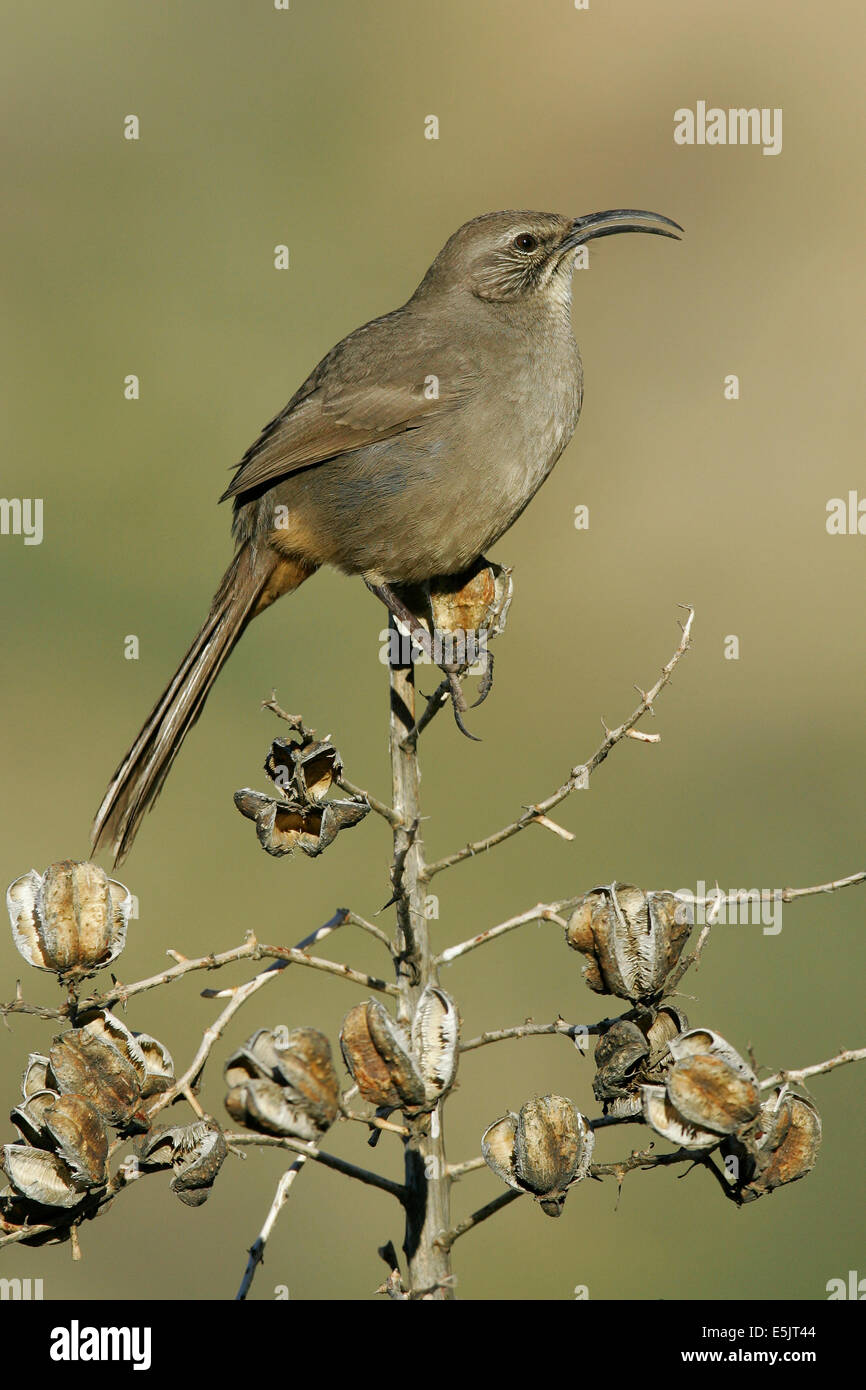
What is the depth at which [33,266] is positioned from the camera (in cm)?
1045

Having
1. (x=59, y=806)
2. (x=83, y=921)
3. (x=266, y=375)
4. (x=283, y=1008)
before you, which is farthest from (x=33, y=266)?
(x=83, y=921)

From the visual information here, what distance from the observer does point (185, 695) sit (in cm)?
419

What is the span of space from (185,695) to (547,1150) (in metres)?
2.20

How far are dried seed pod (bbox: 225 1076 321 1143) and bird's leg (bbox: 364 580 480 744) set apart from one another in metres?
0.99

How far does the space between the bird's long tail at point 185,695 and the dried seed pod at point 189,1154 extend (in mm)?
1495

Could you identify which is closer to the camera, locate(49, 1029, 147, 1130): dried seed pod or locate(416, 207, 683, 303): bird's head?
locate(49, 1029, 147, 1130): dried seed pod

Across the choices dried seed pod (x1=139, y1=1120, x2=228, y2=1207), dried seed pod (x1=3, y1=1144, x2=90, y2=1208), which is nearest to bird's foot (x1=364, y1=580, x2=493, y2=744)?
dried seed pod (x1=139, y1=1120, x2=228, y2=1207)

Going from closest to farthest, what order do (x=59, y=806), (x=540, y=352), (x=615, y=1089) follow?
(x=615, y=1089)
(x=540, y=352)
(x=59, y=806)

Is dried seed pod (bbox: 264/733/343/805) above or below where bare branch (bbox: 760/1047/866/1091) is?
above

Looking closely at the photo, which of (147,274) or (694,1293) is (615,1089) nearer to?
(694,1293)

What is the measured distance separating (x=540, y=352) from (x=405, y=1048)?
10.3ft

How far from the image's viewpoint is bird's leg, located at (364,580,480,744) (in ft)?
11.0

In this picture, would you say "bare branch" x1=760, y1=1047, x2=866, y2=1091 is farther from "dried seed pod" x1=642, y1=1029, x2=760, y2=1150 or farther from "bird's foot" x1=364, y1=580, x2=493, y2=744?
"bird's foot" x1=364, y1=580, x2=493, y2=744

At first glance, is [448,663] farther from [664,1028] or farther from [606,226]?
[606,226]
